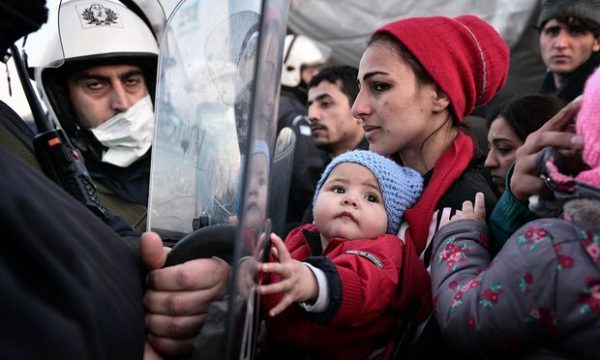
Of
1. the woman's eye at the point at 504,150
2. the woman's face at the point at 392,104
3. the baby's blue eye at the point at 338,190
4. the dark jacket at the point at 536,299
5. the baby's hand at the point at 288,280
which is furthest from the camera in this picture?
the woman's eye at the point at 504,150

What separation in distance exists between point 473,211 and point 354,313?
0.42 meters

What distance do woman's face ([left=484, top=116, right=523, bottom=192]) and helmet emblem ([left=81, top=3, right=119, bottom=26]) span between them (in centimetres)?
161

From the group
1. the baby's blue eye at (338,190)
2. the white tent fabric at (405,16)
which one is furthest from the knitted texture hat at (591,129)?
the white tent fabric at (405,16)

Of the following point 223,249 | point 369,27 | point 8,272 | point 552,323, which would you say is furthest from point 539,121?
point 369,27

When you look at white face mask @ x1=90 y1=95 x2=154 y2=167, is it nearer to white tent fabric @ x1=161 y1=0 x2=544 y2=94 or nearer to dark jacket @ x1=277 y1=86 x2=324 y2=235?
dark jacket @ x1=277 y1=86 x2=324 y2=235

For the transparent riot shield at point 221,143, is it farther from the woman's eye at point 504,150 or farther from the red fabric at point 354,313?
the woman's eye at point 504,150

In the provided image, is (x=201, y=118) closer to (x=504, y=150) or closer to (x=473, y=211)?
(x=473, y=211)

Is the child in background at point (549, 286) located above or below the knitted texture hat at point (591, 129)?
below

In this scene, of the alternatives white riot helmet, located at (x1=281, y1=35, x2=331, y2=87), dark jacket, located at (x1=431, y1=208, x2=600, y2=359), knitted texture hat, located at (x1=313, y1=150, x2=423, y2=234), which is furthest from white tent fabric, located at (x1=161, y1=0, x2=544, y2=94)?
dark jacket, located at (x1=431, y1=208, x2=600, y2=359)

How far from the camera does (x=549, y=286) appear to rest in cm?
127

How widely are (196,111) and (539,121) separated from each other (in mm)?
1426

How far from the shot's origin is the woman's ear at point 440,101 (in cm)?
227

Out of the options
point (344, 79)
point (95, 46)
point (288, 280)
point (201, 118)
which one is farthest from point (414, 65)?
point (344, 79)

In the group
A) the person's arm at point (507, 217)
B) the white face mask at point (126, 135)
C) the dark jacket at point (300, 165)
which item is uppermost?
the person's arm at point (507, 217)
